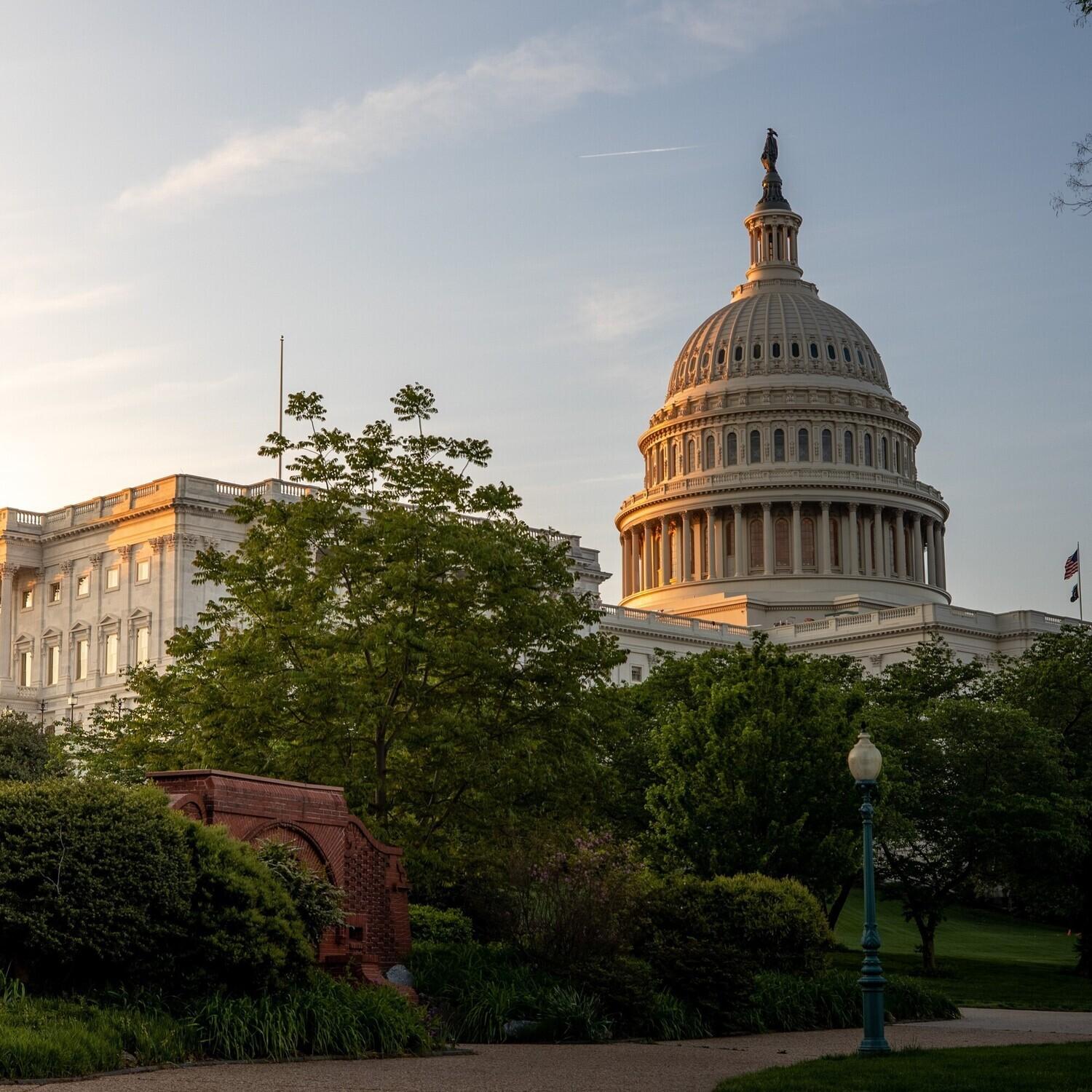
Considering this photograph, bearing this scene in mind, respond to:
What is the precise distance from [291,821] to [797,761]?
18797mm

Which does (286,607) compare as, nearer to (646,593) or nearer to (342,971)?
(342,971)

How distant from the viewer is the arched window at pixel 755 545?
150125 millimetres

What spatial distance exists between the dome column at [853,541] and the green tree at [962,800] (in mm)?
82448

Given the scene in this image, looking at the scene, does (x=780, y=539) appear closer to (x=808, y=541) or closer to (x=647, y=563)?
(x=808, y=541)

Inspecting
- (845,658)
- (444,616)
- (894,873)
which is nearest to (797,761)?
(444,616)

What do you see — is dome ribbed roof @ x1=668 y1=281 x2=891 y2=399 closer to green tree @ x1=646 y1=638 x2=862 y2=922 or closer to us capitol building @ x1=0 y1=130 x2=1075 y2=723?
us capitol building @ x1=0 y1=130 x2=1075 y2=723

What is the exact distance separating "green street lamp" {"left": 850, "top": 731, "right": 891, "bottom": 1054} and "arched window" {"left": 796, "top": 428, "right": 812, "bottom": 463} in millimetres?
125420

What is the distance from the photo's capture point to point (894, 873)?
5894 cm

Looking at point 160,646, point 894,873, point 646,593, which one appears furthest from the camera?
point 646,593

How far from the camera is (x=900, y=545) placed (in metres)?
151

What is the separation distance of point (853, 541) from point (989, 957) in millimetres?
86340

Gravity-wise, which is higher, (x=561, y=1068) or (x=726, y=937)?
(x=726, y=937)

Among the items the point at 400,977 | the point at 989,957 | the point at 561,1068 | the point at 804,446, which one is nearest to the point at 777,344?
the point at 804,446

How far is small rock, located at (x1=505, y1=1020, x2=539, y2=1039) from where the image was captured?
28.1m
